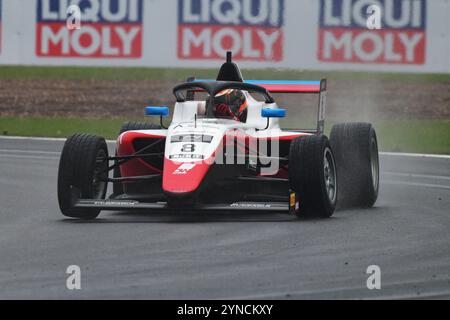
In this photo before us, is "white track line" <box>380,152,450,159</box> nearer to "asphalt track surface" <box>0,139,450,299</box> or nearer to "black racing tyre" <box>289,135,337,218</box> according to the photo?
"asphalt track surface" <box>0,139,450,299</box>

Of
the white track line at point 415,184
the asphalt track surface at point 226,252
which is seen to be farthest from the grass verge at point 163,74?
the asphalt track surface at point 226,252

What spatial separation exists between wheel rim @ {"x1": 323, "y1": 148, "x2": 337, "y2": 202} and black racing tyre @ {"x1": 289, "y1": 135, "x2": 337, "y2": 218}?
7.5 inches

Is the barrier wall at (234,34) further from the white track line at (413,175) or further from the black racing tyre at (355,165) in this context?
the black racing tyre at (355,165)

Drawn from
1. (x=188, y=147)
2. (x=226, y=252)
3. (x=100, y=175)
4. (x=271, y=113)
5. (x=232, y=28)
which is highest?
(x=232, y=28)

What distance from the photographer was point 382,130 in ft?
74.7

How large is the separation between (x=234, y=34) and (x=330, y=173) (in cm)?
1169

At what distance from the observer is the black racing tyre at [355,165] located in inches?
508

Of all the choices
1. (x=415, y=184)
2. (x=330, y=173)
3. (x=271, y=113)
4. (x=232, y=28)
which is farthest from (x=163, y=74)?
(x=330, y=173)

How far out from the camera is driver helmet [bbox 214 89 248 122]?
12391mm

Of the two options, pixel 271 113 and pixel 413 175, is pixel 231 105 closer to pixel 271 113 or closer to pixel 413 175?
pixel 271 113

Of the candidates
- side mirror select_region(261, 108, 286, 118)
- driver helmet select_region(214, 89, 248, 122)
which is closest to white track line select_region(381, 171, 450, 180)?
driver helmet select_region(214, 89, 248, 122)

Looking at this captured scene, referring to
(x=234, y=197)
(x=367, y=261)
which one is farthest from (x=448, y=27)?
(x=367, y=261)

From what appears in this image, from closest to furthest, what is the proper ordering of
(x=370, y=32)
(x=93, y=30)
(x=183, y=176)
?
(x=183, y=176) → (x=370, y=32) → (x=93, y=30)

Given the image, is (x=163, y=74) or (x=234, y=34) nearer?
(x=234, y=34)
